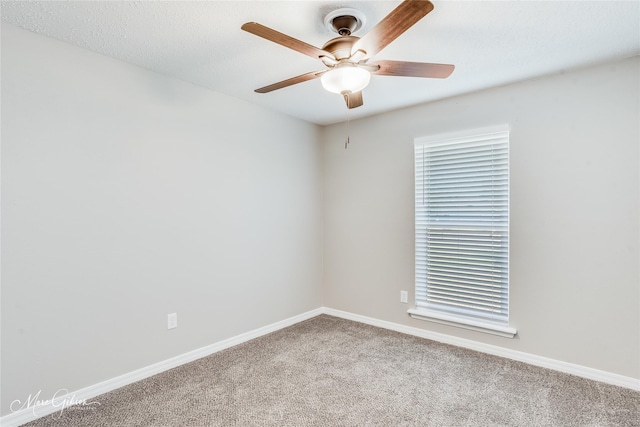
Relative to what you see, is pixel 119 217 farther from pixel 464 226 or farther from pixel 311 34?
pixel 464 226

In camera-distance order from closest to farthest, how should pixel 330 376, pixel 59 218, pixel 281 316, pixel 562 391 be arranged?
1. pixel 59 218
2. pixel 562 391
3. pixel 330 376
4. pixel 281 316

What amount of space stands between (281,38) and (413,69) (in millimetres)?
738

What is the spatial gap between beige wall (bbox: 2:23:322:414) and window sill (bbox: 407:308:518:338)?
1463 millimetres

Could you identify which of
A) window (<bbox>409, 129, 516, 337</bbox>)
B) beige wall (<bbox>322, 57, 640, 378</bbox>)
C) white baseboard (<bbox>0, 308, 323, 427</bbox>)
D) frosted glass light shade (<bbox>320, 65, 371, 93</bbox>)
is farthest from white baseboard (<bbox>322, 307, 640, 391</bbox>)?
frosted glass light shade (<bbox>320, 65, 371, 93</bbox>)

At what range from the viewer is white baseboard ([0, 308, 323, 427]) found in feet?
6.18

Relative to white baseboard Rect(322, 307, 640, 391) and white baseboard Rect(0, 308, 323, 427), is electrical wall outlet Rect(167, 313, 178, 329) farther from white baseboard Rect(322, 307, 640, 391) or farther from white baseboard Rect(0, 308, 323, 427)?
white baseboard Rect(322, 307, 640, 391)

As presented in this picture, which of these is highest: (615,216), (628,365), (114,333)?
(615,216)

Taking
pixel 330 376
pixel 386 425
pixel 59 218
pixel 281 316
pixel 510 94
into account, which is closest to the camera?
pixel 386 425

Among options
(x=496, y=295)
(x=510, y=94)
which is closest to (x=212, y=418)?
(x=496, y=295)

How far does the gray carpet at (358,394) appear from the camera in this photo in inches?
75.7

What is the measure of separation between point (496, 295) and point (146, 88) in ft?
10.6

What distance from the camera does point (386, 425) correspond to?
1.87m

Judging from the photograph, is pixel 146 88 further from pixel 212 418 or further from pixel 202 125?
pixel 212 418

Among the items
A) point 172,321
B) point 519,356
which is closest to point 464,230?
point 519,356
